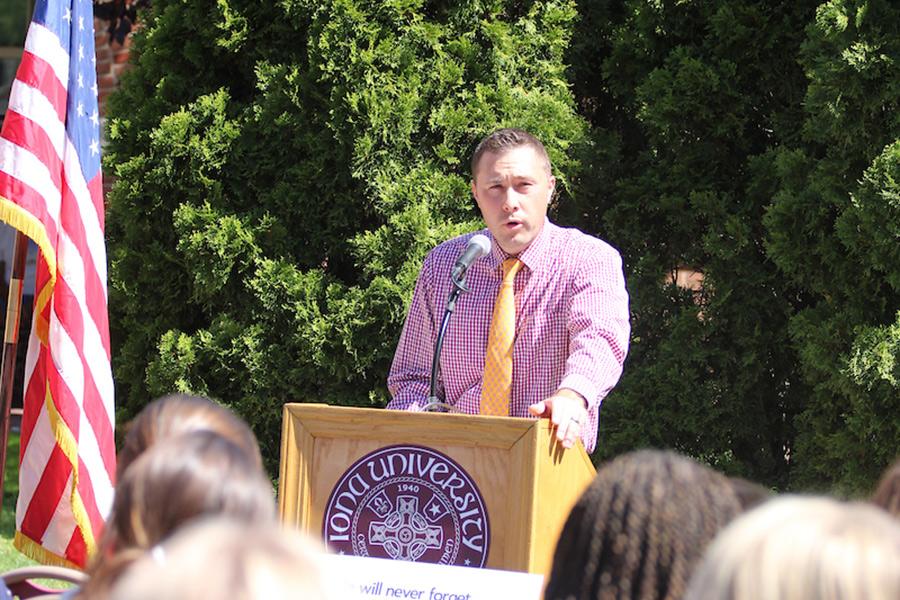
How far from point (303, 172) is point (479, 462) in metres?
2.55

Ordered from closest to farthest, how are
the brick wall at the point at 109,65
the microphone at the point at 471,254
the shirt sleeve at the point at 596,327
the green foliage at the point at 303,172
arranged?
the shirt sleeve at the point at 596,327 < the microphone at the point at 471,254 < the green foliage at the point at 303,172 < the brick wall at the point at 109,65

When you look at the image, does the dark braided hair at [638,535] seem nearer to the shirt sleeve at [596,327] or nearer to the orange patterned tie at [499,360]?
the shirt sleeve at [596,327]

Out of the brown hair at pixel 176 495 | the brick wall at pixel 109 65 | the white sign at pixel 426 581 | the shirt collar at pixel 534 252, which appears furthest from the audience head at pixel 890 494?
the brick wall at pixel 109 65

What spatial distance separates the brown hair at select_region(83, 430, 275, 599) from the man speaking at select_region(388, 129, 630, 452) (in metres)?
2.13

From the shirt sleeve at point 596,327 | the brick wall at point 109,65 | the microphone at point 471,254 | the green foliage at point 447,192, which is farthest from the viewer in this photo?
the brick wall at point 109,65

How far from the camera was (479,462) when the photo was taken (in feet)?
10.8

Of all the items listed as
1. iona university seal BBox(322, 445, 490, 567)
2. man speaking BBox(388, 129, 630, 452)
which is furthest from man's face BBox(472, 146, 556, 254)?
iona university seal BBox(322, 445, 490, 567)

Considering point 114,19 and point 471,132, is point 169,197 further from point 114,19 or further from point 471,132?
point 114,19

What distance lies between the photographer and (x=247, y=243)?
5.45 m

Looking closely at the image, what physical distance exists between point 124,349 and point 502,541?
3143 mm

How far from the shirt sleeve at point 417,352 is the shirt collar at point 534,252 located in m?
0.24

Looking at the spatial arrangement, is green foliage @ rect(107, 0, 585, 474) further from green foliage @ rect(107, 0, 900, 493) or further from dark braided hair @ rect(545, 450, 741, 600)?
dark braided hair @ rect(545, 450, 741, 600)

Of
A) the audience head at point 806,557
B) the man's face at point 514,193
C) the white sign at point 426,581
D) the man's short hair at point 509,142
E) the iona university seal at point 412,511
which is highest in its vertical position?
the man's short hair at point 509,142

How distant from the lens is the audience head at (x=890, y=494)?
1.96 metres
